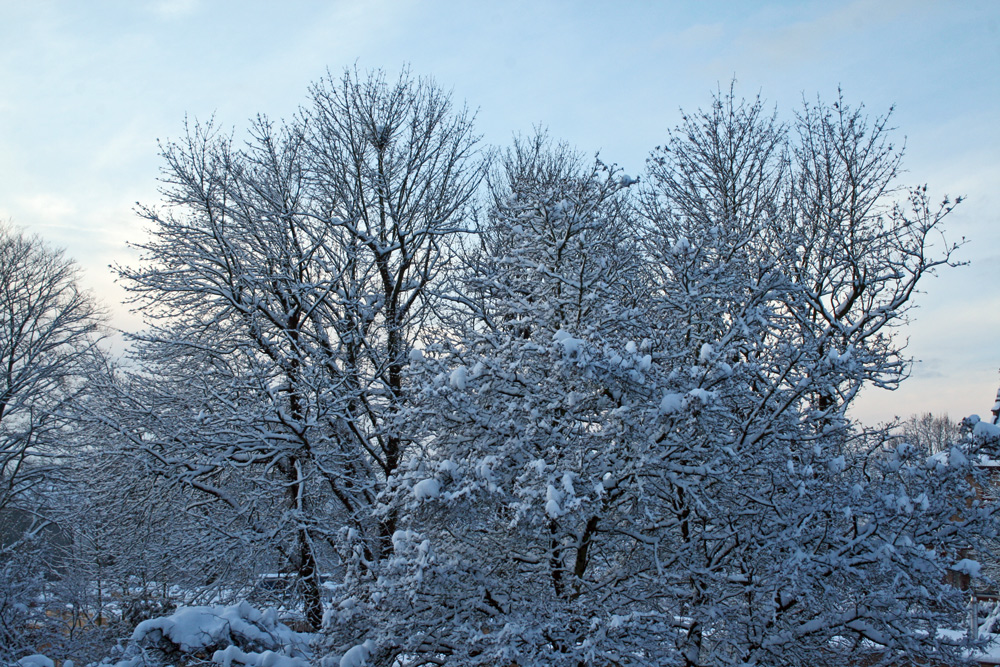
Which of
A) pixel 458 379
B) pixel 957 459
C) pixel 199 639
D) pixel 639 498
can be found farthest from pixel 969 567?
pixel 199 639

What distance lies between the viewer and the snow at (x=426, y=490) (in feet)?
16.8

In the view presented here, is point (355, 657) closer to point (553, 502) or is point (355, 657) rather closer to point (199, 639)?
point (553, 502)

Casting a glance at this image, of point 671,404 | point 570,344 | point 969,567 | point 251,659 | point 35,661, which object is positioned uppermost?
point 570,344

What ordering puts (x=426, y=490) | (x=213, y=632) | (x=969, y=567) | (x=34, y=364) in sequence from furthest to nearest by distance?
(x=34, y=364) < (x=213, y=632) < (x=969, y=567) < (x=426, y=490)

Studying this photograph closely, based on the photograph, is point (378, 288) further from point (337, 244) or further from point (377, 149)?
point (377, 149)

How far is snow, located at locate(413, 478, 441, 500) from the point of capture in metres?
5.12

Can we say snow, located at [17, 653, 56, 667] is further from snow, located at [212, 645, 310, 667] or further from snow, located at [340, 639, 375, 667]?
snow, located at [340, 639, 375, 667]

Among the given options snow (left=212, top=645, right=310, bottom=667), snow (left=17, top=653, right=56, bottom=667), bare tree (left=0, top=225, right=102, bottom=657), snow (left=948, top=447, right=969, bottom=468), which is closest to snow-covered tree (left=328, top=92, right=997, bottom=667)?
snow (left=948, top=447, right=969, bottom=468)


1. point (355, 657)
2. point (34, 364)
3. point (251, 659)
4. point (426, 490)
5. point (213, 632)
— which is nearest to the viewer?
point (426, 490)

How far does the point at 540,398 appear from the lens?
236 inches

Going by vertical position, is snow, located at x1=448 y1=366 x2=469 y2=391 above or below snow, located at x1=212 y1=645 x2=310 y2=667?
above

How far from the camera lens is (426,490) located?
513cm

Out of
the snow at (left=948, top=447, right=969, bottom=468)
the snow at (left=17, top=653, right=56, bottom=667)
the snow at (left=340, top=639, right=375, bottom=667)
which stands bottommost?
the snow at (left=17, top=653, right=56, bottom=667)

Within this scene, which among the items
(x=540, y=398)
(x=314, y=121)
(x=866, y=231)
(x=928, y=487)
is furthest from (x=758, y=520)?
(x=314, y=121)
